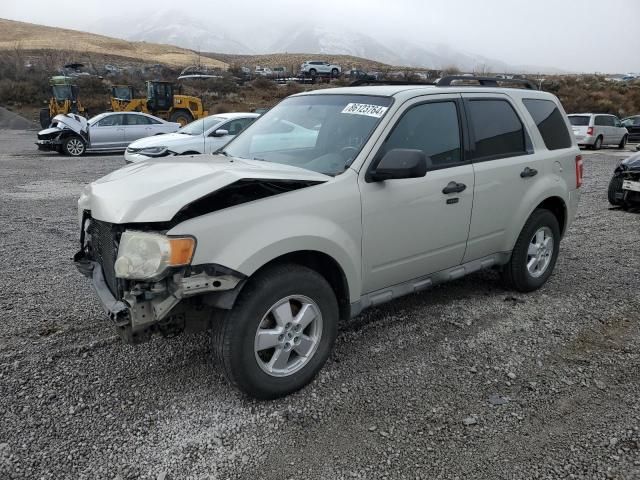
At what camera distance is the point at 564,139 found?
5.09 meters

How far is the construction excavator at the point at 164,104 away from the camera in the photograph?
2452 centimetres

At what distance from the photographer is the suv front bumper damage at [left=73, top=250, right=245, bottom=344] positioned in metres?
2.67

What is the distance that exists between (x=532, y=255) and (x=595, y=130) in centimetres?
2065

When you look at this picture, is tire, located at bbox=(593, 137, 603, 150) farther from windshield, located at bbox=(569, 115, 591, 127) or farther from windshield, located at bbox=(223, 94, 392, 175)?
windshield, located at bbox=(223, 94, 392, 175)

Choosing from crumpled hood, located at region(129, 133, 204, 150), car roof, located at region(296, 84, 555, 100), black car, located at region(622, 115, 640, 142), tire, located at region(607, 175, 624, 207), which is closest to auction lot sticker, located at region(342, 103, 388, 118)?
car roof, located at region(296, 84, 555, 100)

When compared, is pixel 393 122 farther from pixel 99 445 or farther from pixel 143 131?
pixel 143 131

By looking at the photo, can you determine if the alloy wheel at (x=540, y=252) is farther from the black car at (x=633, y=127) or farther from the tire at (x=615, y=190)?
the black car at (x=633, y=127)

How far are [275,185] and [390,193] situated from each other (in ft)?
2.82

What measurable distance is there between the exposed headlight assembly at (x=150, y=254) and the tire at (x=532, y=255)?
3.16 meters

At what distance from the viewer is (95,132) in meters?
17.7

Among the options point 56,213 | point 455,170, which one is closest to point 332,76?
point 56,213

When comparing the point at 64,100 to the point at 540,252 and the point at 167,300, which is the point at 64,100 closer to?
the point at 540,252

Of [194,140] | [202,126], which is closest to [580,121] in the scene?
[202,126]

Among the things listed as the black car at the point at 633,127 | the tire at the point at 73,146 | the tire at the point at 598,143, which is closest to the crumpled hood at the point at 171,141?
the tire at the point at 73,146
